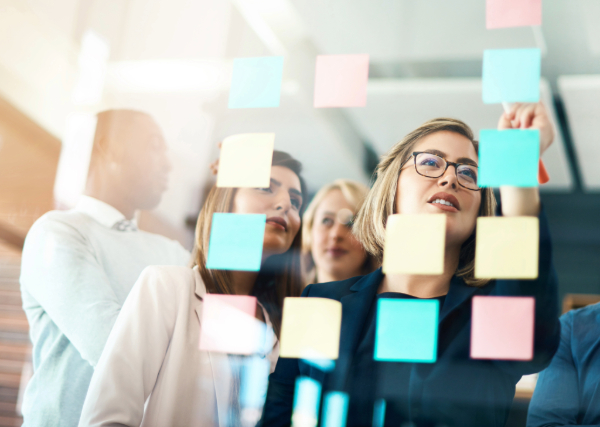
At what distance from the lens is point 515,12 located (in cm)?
108

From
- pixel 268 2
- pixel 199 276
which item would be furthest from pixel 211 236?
pixel 268 2

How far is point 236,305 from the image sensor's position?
3.67 ft

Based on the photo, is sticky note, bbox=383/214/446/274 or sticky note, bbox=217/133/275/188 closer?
sticky note, bbox=383/214/446/274

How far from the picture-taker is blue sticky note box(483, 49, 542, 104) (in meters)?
1.00

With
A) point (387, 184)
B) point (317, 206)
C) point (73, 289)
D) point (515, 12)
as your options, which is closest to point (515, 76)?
point (515, 12)

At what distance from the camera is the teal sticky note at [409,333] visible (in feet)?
3.14

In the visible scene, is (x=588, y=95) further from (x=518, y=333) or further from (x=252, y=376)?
(x=252, y=376)

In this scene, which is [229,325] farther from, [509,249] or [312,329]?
[509,249]

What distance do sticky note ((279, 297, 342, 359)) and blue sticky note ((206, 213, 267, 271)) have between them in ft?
0.47

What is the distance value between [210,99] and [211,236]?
1.54 ft

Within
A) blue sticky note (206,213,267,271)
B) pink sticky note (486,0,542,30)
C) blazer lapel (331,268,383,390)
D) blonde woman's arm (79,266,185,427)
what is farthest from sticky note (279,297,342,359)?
pink sticky note (486,0,542,30)

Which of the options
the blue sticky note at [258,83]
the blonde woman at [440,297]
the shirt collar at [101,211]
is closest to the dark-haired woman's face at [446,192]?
the blonde woman at [440,297]

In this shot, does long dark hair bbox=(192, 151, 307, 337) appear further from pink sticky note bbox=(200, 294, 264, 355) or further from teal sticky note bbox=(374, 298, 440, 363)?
teal sticky note bbox=(374, 298, 440, 363)

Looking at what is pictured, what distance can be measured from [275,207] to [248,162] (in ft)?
0.40
